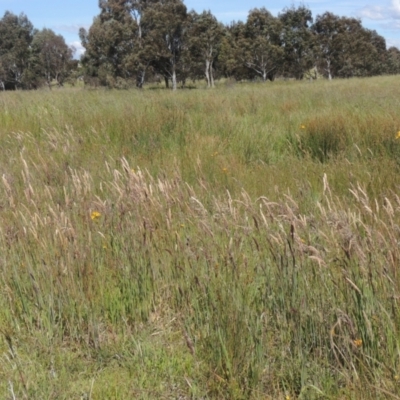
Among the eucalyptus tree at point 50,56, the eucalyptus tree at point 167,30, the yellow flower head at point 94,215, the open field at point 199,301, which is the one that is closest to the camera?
the open field at point 199,301

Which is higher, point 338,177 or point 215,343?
point 338,177

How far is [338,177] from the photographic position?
407 centimetres

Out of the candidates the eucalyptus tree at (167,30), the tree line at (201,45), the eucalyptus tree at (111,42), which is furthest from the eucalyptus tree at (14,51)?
the eucalyptus tree at (167,30)

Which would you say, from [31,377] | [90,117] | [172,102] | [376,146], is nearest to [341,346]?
[31,377]

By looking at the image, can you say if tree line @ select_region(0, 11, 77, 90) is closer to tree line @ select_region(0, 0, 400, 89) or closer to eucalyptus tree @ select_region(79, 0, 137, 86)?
tree line @ select_region(0, 0, 400, 89)

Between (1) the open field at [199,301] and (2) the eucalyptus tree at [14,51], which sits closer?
(1) the open field at [199,301]

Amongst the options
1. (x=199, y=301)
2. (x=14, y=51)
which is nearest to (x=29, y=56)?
(x=14, y=51)

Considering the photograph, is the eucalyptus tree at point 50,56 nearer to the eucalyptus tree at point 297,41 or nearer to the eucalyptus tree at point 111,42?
the eucalyptus tree at point 111,42

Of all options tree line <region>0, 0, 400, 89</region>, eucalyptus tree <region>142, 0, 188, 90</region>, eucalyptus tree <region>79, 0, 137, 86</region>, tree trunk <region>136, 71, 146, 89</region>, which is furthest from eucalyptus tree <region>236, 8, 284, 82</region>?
eucalyptus tree <region>79, 0, 137, 86</region>

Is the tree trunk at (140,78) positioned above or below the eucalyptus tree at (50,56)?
below

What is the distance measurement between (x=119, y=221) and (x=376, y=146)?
325 cm

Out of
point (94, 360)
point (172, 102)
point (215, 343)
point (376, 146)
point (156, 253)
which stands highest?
point (172, 102)

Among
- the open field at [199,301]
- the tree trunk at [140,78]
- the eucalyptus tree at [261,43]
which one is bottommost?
the open field at [199,301]

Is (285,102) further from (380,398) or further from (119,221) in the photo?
(380,398)
